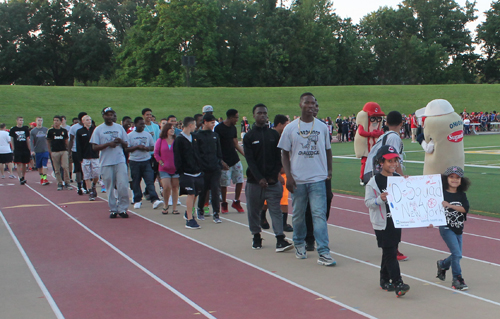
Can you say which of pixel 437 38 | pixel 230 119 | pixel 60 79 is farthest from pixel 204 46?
pixel 230 119

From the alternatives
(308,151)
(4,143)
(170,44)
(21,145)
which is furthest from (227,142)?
(170,44)

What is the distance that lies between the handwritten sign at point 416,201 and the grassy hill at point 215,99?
40.5 m

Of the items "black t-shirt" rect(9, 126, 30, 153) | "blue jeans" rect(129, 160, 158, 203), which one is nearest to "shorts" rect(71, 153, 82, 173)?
"blue jeans" rect(129, 160, 158, 203)

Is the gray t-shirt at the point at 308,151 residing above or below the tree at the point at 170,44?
below

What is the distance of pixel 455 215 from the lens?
18.4 feet

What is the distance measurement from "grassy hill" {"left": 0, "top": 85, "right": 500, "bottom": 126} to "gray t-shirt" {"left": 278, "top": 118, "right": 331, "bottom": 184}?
38.8 m

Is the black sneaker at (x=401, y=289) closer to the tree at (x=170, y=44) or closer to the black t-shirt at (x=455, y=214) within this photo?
the black t-shirt at (x=455, y=214)

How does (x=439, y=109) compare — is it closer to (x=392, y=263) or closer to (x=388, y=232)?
(x=388, y=232)

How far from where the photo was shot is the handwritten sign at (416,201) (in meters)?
5.46

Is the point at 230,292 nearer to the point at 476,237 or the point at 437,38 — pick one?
the point at 476,237

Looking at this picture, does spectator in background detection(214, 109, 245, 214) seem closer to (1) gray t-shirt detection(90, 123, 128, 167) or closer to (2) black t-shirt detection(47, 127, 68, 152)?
(1) gray t-shirt detection(90, 123, 128, 167)

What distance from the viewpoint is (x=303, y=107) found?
6852mm

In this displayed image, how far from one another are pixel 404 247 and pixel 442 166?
1259mm

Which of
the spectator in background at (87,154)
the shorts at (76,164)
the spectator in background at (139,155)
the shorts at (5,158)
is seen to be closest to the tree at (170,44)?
the shorts at (5,158)
